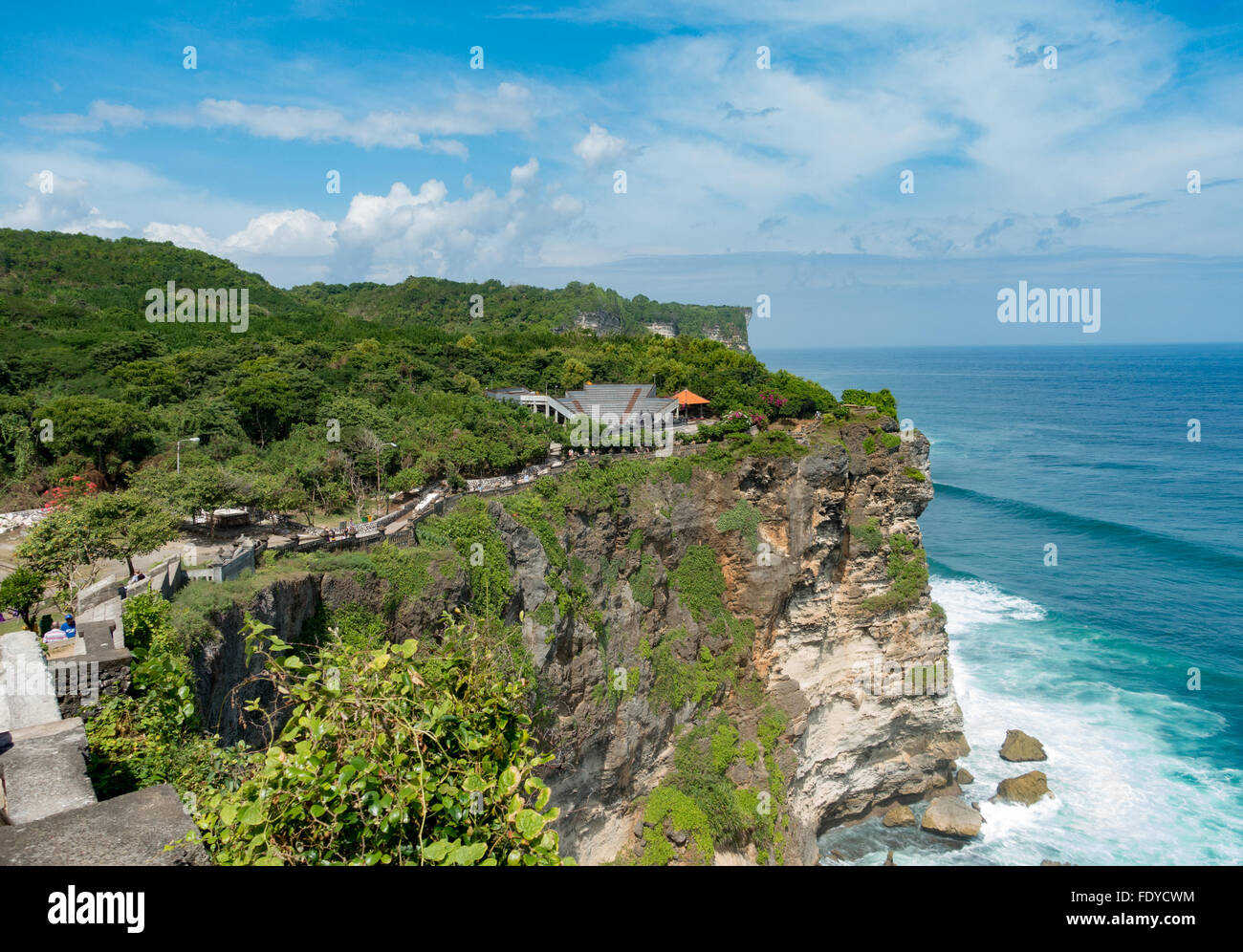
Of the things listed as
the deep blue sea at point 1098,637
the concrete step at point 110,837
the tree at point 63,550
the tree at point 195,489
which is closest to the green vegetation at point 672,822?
the deep blue sea at point 1098,637

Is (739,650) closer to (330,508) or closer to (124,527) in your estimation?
(330,508)

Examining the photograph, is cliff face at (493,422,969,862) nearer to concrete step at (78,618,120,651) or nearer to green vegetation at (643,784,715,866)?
green vegetation at (643,784,715,866)

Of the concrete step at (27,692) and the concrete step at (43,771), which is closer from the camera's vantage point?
the concrete step at (43,771)

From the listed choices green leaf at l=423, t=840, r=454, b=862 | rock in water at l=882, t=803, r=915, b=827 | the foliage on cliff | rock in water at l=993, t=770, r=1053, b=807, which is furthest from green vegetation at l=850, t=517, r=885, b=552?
green leaf at l=423, t=840, r=454, b=862

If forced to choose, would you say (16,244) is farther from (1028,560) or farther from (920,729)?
(1028,560)

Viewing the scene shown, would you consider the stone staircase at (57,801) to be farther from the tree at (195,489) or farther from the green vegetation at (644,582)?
the green vegetation at (644,582)

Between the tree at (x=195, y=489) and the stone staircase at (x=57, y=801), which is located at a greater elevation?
the tree at (x=195, y=489)
